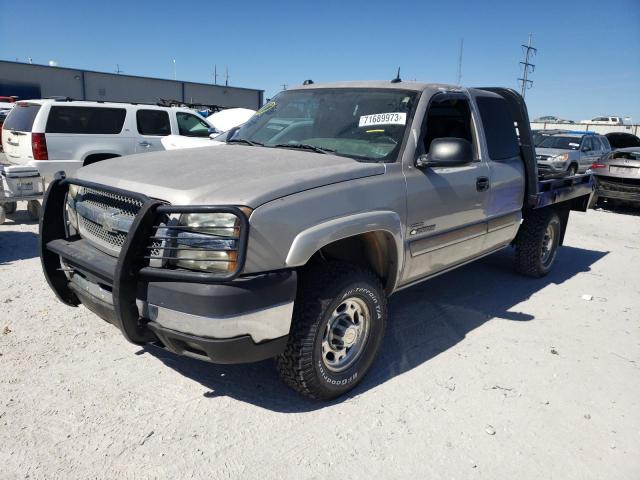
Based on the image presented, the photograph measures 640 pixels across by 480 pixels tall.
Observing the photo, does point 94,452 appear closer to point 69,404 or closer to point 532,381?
point 69,404

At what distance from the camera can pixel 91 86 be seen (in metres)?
39.8

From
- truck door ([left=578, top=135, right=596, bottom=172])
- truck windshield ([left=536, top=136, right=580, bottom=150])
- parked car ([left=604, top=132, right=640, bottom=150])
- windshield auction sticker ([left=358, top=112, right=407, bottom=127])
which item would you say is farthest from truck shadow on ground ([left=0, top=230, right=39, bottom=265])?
parked car ([left=604, top=132, right=640, bottom=150])

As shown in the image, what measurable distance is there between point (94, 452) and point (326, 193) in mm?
1837

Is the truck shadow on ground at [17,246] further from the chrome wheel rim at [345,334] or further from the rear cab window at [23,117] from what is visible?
the chrome wheel rim at [345,334]

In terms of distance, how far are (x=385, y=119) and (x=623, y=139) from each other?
77.8ft

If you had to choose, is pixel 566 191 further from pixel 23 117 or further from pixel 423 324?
pixel 23 117

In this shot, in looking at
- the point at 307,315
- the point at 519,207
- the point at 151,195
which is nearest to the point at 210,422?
the point at 307,315

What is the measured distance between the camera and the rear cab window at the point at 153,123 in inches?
381

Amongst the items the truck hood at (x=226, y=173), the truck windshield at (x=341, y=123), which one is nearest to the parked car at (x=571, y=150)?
the truck windshield at (x=341, y=123)

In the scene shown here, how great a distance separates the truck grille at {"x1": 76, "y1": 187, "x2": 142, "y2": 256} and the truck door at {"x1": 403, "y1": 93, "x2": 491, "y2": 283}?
1796 millimetres

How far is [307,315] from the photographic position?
9.37 feet

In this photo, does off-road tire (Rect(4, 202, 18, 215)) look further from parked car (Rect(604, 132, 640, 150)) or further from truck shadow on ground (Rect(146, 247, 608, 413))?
parked car (Rect(604, 132, 640, 150))

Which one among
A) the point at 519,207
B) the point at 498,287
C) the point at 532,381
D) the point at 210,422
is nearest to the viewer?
the point at 210,422

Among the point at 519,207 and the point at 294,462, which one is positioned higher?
the point at 519,207
